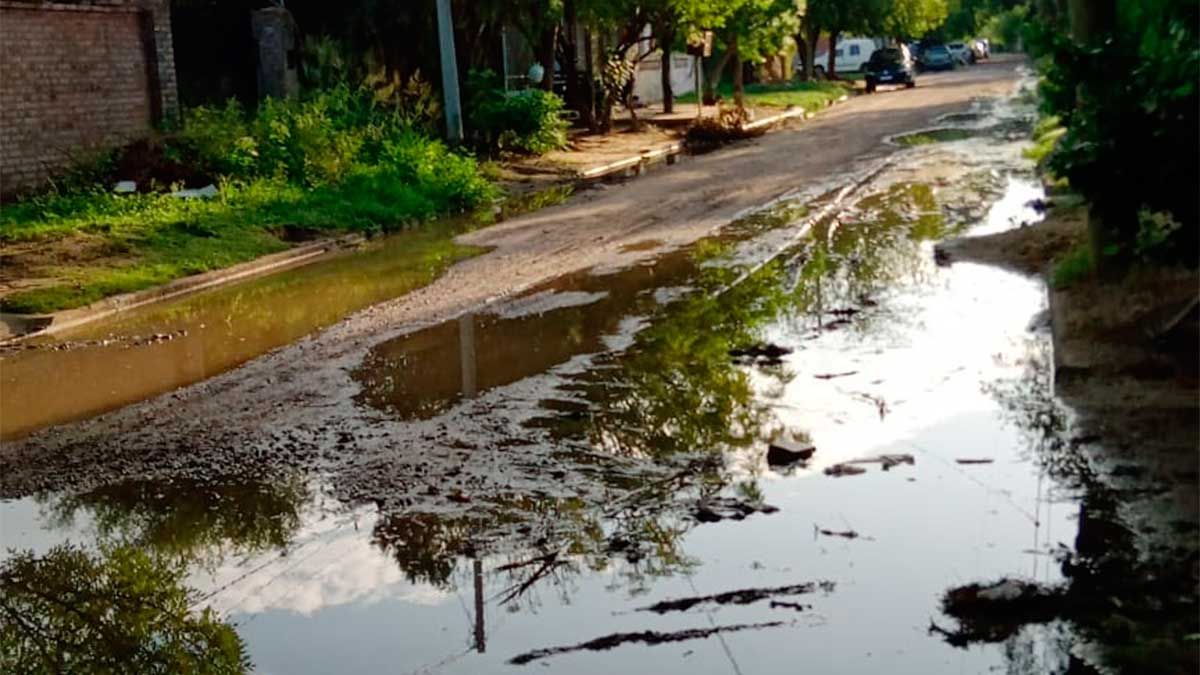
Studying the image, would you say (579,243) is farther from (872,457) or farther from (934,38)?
(934,38)

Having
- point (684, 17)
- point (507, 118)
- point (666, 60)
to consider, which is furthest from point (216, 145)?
point (666, 60)

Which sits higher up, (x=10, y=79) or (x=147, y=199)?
(x=10, y=79)

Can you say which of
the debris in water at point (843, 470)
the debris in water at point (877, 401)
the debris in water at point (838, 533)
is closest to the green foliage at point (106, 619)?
the debris in water at point (838, 533)

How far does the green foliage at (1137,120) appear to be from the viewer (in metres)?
7.39

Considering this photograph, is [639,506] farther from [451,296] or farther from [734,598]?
[451,296]

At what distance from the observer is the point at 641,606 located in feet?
20.1

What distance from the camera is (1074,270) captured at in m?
Answer: 11.5

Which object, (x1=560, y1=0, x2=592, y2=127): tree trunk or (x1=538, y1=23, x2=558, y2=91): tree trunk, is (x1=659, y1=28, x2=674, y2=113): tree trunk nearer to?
(x1=560, y1=0, x2=592, y2=127): tree trunk

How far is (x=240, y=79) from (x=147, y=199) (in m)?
8.97

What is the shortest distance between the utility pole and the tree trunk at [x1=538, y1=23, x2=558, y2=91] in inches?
211

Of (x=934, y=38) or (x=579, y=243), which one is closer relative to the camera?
(x=579, y=243)

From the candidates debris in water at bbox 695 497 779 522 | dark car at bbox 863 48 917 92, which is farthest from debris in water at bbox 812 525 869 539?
dark car at bbox 863 48 917 92

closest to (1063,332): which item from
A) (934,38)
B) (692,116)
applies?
(692,116)

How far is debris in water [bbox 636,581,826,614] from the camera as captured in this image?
6090 millimetres
